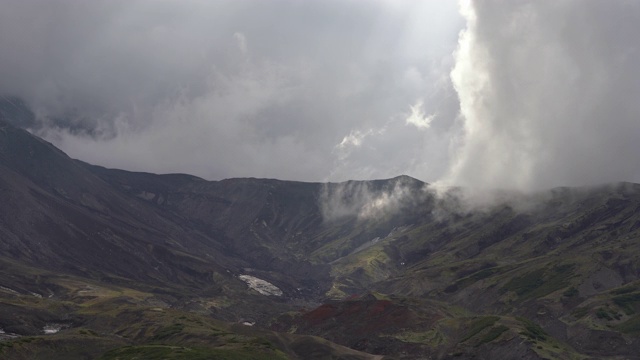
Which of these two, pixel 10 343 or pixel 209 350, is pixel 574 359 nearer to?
pixel 209 350

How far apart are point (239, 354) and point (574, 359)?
107m

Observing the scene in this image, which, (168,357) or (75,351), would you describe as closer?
(168,357)

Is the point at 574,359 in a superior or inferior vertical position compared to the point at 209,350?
superior

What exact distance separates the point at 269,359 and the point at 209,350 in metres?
18.7

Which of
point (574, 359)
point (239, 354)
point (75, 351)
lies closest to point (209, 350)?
point (239, 354)

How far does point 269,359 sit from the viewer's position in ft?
633

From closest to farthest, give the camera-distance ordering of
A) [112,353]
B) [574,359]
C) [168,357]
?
1. [168,357]
2. [112,353]
3. [574,359]

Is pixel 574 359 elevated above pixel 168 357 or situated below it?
above

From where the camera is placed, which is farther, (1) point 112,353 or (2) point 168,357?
(1) point 112,353

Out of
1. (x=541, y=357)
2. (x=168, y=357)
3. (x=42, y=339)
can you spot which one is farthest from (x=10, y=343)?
(x=541, y=357)

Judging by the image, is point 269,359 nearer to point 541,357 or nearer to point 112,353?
point 112,353

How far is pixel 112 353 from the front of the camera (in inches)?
7372

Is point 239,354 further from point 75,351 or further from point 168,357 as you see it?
point 75,351

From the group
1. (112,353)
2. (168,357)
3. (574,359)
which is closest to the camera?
(168,357)
